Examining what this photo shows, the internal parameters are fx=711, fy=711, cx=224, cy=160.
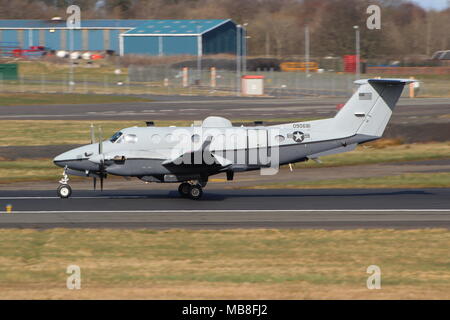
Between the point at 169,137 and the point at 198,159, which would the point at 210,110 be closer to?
the point at 169,137

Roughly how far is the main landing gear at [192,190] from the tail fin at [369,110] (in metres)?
5.54

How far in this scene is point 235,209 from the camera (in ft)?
79.6

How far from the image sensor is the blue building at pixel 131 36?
10562 cm

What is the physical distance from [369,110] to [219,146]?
5.68 meters

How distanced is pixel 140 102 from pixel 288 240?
168 feet

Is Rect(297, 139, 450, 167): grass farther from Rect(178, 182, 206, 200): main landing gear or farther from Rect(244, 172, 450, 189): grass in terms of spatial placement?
Rect(178, 182, 206, 200): main landing gear

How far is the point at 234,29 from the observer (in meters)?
112

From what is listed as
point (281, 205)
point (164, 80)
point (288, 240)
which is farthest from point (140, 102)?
point (288, 240)

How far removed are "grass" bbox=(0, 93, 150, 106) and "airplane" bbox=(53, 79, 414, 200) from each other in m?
41.4

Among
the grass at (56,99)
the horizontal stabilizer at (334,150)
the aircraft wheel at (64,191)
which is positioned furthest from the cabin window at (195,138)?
the grass at (56,99)

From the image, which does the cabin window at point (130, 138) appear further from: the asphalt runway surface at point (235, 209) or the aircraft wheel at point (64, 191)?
the aircraft wheel at point (64, 191)

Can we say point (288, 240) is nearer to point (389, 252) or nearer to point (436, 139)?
point (389, 252)

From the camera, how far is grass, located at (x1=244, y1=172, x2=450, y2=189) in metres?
29.6

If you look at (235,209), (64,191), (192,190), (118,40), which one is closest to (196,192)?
(192,190)
